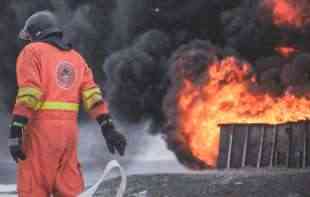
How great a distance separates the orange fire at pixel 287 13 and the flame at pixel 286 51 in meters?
0.58

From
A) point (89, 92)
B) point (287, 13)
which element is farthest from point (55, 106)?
point (287, 13)

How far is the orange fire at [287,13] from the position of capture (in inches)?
547

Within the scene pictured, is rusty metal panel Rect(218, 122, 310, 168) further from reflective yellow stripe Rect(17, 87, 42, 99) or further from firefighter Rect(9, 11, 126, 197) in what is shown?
reflective yellow stripe Rect(17, 87, 42, 99)

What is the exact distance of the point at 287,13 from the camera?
1414cm

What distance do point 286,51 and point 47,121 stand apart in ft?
30.3

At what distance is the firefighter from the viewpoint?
6.23 meters

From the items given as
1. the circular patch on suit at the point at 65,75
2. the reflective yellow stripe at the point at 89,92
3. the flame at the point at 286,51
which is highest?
the flame at the point at 286,51

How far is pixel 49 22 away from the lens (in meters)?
6.42

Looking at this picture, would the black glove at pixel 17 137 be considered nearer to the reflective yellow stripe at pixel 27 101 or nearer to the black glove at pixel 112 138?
the reflective yellow stripe at pixel 27 101

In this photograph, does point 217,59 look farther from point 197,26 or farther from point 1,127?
point 1,127

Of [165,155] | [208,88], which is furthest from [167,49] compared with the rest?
[165,155]

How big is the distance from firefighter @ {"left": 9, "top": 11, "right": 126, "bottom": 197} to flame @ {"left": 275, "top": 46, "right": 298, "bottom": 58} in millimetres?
8747

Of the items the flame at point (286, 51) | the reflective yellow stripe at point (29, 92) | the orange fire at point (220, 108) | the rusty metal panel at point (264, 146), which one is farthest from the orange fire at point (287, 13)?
the reflective yellow stripe at point (29, 92)

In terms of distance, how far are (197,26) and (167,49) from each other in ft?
2.52
